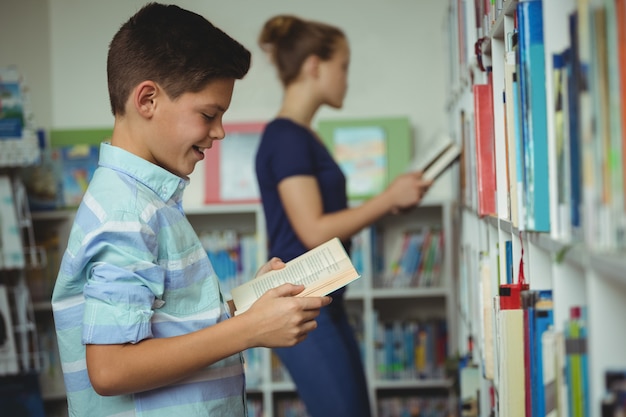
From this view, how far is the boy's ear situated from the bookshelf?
0.55 m

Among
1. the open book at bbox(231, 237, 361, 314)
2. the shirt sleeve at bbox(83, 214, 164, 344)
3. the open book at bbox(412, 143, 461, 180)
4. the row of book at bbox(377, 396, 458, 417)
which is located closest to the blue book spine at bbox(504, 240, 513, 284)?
the open book at bbox(231, 237, 361, 314)

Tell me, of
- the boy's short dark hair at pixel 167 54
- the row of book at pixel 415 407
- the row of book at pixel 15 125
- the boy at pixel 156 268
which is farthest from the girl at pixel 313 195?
the row of book at pixel 415 407

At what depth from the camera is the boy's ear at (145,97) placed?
1.28 meters

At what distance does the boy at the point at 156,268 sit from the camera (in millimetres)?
1150

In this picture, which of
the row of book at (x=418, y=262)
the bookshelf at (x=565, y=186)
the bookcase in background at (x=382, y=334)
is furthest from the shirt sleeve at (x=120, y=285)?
the row of book at (x=418, y=262)

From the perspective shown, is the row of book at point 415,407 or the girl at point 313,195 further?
the row of book at point 415,407

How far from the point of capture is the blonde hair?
224 cm

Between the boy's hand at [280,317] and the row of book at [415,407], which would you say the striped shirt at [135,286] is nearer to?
the boy's hand at [280,317]

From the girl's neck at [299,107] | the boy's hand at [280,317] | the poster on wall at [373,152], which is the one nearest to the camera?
the boy's hand at [280,317]

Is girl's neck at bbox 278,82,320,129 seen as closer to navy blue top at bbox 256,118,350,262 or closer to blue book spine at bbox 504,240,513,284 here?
navy blue top at bbox 256,118,350,262

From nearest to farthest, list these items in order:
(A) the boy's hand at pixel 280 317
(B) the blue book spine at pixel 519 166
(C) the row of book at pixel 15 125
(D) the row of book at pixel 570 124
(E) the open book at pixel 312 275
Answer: (D) the row of book at pixel 570 124 → (B) the blue book spine at pixel 519 166 → (A) the boy's hand at pixel 280 317 → (E) the open book at pixel 312 275 → (C) the row of book at pixel 15 125

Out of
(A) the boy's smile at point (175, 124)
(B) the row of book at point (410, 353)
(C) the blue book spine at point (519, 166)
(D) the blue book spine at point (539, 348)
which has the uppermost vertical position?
(A) the boy's smile at point (175, 124)

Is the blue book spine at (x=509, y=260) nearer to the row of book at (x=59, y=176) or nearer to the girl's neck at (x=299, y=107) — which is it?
the girl's neck at (x=299, y=107)

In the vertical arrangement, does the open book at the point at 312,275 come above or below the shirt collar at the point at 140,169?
below
